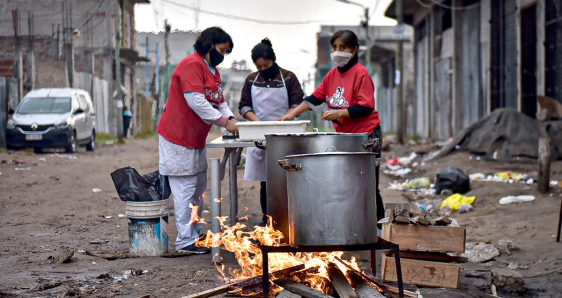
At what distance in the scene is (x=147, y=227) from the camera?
604 centimetres

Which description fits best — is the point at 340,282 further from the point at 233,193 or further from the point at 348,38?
the point at 233,193

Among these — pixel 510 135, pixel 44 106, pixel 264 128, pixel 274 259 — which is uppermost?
pixel 44 106

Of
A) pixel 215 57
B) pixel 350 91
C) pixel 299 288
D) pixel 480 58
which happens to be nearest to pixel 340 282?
pixel 299 288

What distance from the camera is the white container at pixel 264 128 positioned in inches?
218

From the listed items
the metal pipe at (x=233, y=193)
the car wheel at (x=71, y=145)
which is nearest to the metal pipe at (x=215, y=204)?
the metal pipe at (x=233, y=193)

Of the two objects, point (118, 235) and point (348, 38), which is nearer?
point (348, 38)

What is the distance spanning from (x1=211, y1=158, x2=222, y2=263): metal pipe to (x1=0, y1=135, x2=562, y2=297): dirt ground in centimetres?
11

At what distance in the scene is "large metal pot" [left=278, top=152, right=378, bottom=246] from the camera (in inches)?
162

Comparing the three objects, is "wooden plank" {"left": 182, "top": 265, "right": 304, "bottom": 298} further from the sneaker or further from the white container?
the sneaker

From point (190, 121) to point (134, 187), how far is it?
727 mm

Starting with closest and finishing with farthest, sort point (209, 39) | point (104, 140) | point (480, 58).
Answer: point (209, 39) < point (480, 58) < point (104, 140)

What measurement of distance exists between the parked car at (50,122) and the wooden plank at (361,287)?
15432 millimetres

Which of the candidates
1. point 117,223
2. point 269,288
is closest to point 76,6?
point 117,223

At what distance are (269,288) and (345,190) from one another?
0.85m
